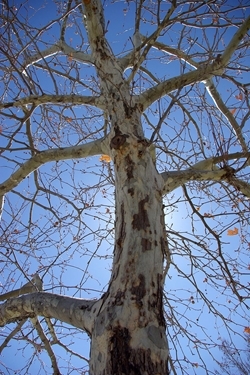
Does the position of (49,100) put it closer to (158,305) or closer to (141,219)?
(141,219)

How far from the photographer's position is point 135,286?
1214 millimetres

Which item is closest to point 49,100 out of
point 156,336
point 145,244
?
point 145,244

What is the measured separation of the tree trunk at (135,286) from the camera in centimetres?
104

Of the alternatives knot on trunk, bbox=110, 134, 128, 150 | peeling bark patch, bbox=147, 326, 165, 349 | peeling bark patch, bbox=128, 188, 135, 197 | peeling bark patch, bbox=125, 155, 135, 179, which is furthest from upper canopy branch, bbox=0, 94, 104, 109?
peeling bark patch, bbox=147, 326, 165, 349

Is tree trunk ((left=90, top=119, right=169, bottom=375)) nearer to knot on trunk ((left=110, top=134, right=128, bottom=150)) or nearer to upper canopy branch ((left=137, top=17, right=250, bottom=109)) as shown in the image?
knot on trunk ((left=110, top=134, right=128, bottom=150))

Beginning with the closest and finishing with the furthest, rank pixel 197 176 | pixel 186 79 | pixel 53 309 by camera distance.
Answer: pixel 53 309, pixel 197 176, pixel 186 79

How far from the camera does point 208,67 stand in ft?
8.01

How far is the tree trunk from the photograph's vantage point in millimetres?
1044

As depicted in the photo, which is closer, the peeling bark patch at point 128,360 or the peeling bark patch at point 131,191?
the peeling bark patch at point 128,360

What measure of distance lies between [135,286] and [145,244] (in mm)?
210

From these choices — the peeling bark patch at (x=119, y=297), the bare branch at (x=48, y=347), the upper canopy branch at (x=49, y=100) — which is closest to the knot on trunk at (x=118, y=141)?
the upper canopy branch at (x=49, y=100)

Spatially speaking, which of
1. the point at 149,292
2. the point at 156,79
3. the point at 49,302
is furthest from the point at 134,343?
the point at 156,79

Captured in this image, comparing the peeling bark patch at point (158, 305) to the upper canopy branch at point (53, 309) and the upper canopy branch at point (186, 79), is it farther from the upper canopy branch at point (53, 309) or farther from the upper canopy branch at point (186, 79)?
the upper canopy branch at point (186, 79)

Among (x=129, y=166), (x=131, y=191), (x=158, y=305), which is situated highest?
(x=129, y=166)
